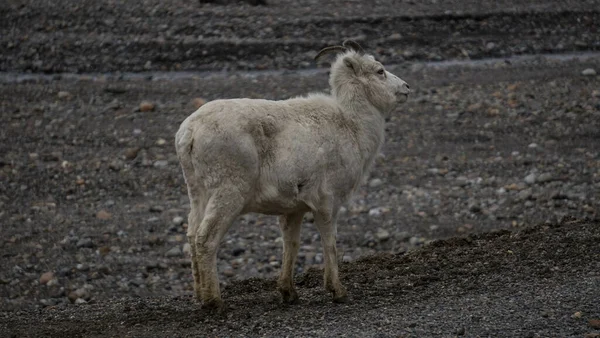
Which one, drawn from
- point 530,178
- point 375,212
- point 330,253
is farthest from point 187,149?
point 530,178

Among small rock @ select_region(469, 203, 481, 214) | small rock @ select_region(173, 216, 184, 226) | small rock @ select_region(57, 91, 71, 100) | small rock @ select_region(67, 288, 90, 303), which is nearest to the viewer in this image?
small rock @ select_region(67, 288, 90, 303)

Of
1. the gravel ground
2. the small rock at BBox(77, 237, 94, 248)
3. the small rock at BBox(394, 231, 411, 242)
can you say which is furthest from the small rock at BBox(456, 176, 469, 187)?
the small rock at BBox(77, 237, 94, 248)

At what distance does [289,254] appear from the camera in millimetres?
9891

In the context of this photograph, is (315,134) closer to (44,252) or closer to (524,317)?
(524,317)

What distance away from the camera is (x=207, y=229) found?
9.05 m

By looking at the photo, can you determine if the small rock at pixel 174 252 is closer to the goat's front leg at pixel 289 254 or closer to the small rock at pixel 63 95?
the goat's front leg at pixel 289 254

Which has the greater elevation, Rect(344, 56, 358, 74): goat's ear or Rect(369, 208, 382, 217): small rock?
Rect(344, 56, 358, 74): goat's ear

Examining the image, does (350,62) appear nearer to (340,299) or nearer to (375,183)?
(340,299)

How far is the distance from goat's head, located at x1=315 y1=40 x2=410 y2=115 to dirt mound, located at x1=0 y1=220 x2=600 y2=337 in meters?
1.84

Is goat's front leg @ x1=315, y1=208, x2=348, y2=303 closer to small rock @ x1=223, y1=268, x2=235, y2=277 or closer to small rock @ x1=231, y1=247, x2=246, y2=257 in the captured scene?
small rock @ x1=223, y1=268, x2=235, y2=277

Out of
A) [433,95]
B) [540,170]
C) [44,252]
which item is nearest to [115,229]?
[44,252]

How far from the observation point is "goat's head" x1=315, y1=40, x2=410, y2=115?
34.2 ft

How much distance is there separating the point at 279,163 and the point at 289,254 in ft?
3.43

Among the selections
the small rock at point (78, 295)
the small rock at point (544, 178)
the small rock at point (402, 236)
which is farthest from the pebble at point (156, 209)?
the small rock at point (544, 178)
